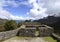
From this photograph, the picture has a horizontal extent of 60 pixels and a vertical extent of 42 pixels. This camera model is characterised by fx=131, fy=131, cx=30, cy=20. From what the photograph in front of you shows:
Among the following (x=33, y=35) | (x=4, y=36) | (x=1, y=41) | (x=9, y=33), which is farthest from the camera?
(x=33, y=35)

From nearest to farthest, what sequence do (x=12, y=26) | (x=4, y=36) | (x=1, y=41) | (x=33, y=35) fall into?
(x=1, y=41) → (x=4, y=36) → (x=33, y=35) → (x=12, y=26)

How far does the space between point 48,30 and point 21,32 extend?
442cm

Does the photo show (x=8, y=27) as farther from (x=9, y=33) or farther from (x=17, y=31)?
(x=9, y=33)

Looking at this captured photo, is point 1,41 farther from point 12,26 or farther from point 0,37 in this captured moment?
point 12,26

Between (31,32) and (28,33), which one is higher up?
(31,32)

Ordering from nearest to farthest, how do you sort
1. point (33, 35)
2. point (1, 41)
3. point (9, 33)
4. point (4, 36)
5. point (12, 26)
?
point (1, 41) < point (4, 36) < point (9, 33) < point (33, 35) < point (12, 26)

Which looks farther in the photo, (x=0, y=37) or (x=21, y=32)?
(x=21, y=32)

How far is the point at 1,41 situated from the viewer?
1428 cm

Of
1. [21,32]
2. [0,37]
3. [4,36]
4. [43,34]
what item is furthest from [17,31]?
[0,37]

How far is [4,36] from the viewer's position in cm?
1582

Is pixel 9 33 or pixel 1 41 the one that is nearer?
pixel 1 41

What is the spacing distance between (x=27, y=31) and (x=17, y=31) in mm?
1706

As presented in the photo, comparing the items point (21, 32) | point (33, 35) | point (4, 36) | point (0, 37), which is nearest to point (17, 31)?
point (21, 32)

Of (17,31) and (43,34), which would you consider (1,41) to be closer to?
(17,31)
